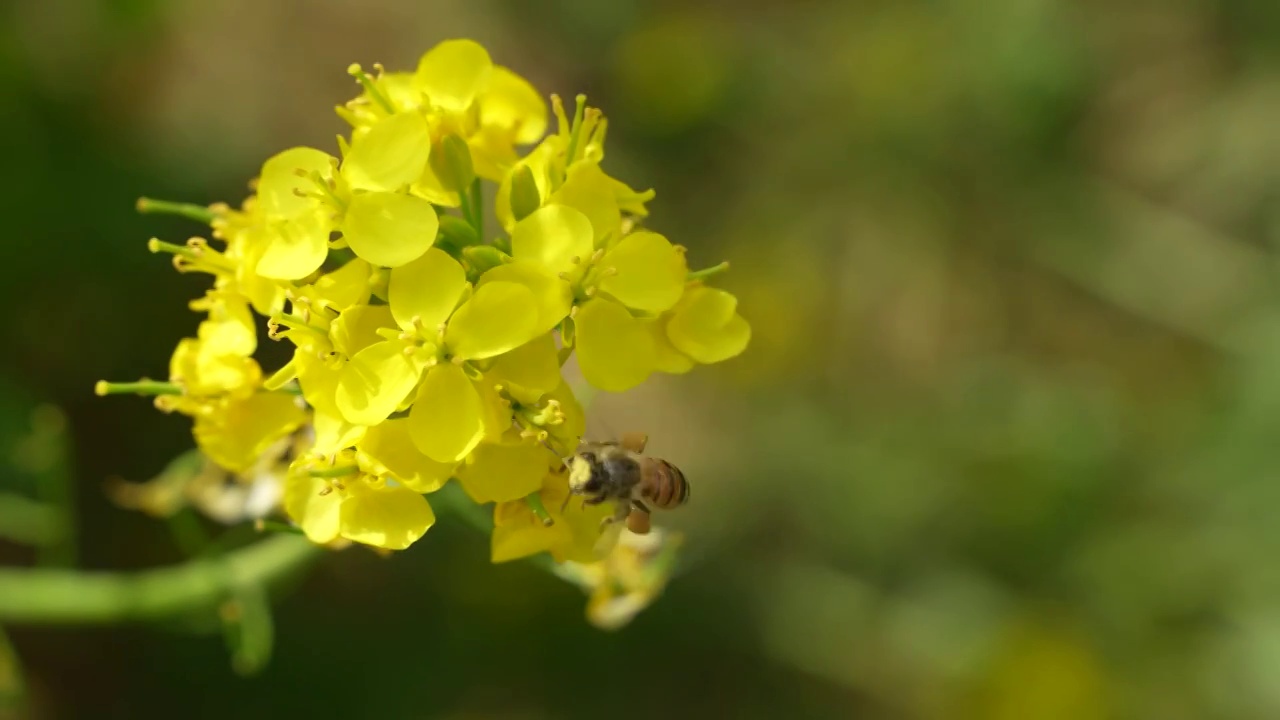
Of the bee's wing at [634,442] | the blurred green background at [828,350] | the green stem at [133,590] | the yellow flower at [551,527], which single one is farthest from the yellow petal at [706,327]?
the blurred green background at [828,350]

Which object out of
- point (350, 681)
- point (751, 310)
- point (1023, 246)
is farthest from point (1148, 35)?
point (350, 681)

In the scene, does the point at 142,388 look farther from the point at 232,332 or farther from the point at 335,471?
the point at 335,471

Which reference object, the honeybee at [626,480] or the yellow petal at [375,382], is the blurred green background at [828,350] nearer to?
the honeybee at [626,480]

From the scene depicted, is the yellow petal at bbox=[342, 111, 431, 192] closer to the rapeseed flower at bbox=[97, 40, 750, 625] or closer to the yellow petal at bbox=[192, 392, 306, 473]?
the rapeseed flower at bbox=[97, 40, 750, 625]

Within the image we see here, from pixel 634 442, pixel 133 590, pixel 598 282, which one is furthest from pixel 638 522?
pixel 133 590

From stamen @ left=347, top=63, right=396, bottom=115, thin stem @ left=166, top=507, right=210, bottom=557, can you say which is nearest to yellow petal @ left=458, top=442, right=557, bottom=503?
stamen @ left=347, top=63, right=396, bottom=115

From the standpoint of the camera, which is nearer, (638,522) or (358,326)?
(358,326)
